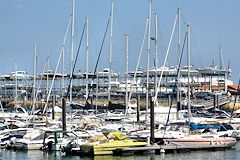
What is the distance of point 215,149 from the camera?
46406 mm

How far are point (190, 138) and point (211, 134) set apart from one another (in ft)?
9.36

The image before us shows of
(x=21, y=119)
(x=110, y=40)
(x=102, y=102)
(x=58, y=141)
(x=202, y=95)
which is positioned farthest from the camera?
(x=202, y=95)

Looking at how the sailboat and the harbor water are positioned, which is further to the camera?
the sailboat

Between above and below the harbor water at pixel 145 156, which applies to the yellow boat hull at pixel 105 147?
above

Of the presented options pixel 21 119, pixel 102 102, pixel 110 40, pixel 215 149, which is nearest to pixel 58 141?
pixel 215 149

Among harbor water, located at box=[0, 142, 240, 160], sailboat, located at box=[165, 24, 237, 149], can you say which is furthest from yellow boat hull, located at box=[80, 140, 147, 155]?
sailboat, located at box=[165, 24, 237, 149]

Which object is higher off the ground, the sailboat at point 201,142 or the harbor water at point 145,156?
the sailboat at point 201,142

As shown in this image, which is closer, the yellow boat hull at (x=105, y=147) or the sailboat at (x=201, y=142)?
the yellow boat hull at (x=105, y=147)

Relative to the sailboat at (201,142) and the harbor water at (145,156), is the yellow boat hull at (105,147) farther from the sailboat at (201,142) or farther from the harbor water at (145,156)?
the sailboat at (201,142)

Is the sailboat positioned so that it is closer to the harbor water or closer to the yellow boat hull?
the harbor water

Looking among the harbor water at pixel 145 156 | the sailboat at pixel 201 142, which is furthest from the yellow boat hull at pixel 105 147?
the sailboat at pixel 201 142

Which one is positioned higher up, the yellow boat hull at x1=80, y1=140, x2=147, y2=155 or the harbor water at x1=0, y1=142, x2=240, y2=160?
the yellow boat hull at x1=80, y1=140, x2=147, y2=155

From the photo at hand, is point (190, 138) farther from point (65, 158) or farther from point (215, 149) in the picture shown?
point (65, 158)

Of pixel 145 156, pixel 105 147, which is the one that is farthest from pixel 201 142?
Result: pixel 105 147
